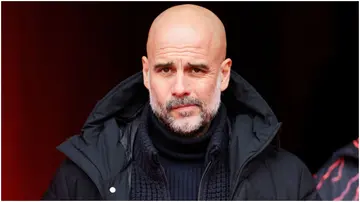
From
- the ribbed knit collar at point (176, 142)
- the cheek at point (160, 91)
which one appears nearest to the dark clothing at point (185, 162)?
the ribbed knit collar at point (176, 142)

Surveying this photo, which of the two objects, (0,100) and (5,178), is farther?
(5,178)

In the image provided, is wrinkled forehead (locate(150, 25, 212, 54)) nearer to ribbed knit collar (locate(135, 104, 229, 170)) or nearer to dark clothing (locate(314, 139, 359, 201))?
ribbed knit collar (locate(135, 104, 229, 170))

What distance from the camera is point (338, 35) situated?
4.08m

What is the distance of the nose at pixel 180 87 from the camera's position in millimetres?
2045

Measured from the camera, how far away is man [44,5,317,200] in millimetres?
2084

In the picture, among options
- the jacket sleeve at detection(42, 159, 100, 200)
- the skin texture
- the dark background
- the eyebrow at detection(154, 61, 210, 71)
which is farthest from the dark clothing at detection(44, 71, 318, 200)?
the dark background

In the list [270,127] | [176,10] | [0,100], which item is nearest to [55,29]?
[0,100]

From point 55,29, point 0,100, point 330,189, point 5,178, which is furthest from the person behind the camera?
point 55,29

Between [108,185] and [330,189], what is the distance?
0.79 metres

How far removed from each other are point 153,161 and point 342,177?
0.69m

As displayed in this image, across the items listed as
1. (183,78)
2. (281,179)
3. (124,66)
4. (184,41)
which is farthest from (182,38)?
(124,66)

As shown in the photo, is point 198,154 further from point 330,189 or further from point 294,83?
point 294,83

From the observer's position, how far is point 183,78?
2.07 meters

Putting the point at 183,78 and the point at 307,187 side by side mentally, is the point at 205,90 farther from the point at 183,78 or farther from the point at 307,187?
the point at 307,187
